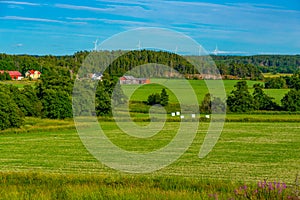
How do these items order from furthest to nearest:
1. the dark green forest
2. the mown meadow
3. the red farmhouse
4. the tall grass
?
1. the red farmhouse
2. the dark green forest
3. the mown meadow
4. the tall grass

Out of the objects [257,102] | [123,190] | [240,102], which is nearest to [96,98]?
[240,102]

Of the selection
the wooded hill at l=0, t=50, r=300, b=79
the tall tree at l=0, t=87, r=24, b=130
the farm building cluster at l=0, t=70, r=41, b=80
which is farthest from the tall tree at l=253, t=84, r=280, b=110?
the farm building cluster at l=0, t=70, r=41, b=80

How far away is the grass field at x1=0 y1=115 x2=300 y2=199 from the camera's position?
9414 millimetres

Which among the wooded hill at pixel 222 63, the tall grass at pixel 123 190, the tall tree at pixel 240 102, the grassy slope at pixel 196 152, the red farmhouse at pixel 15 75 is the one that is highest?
the wooded hill at pixel 222 63

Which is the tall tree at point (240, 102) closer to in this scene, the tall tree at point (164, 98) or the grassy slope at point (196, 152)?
the tall tree at point (164, 98)

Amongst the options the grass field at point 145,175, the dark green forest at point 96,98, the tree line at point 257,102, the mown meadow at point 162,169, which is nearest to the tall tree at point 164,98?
the dark green forest at point 96,98

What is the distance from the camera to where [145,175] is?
1716cm

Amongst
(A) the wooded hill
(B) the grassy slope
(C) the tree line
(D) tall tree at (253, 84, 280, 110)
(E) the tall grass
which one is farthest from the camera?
(A) the wooded hill

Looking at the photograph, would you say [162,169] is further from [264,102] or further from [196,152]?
[264,102]

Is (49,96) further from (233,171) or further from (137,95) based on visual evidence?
(233,171)

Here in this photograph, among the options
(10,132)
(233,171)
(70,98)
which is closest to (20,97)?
(70,98)

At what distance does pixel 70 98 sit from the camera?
6316cm

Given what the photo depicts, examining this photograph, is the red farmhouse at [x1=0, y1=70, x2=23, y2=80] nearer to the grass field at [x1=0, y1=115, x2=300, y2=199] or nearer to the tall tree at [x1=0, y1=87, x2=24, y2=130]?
the grass field at [x1=0, y1=115, x2=300, y2=199]

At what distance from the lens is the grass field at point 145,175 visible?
30.9 ft
